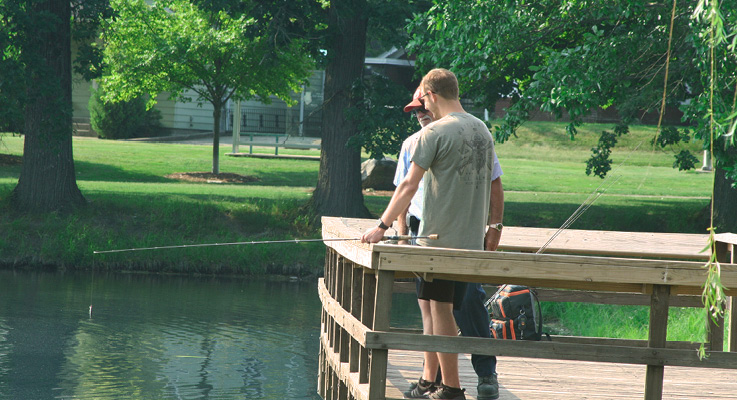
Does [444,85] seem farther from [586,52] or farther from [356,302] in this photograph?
[586,52]

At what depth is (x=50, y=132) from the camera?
18.3 metres

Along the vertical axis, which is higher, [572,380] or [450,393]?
[450,393]

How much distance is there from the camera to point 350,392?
242 inches

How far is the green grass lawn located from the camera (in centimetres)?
1717

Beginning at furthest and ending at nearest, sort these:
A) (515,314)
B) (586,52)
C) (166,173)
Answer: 1. (166,173)
2. (586,52)
3. (515,314)

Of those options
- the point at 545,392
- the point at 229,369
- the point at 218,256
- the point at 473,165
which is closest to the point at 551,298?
the point at 545,392

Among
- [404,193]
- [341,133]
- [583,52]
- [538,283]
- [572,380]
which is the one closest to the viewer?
[404,193]

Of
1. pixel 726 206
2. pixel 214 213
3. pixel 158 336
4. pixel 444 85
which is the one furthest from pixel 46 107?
pixel 444 85

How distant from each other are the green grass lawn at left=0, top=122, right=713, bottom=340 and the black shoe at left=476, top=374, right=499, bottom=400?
5.96 meters

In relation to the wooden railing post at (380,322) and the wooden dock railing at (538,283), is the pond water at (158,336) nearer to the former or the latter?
the wooden railing post at (380,322)

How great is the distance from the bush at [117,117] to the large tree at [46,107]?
13.0 metres

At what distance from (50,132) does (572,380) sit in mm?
14634

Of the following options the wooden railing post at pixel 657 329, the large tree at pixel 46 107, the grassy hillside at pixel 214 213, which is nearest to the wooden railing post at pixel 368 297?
the wooden railing post at pixel 657 329

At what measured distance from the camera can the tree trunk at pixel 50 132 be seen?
18.2 meters
